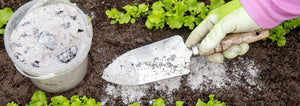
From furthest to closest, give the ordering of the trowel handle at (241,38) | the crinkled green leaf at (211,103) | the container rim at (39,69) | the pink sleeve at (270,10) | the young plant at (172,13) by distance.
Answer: the young plant at (172,13)
the crinkled green leaf at (211,103)
the trowel handle at (241,38)
the pink sleeve at (270,10)
the container rim at (39,69)

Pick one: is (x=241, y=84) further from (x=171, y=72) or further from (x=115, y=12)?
(x=115, y=12)

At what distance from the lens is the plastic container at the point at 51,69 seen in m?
1.81

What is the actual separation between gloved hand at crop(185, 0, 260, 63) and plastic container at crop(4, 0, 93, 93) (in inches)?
31.6

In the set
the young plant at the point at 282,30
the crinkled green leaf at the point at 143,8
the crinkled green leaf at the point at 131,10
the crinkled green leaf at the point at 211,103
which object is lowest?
the crinkled green leaf at the point at 211,103

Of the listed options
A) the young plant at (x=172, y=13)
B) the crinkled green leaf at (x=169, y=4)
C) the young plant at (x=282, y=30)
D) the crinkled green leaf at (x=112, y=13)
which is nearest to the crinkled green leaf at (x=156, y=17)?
A: the young plant at (x=172, y=13)

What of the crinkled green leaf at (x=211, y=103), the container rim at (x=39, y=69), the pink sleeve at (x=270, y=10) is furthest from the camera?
the crinkled green leaf at (x=211, y=103)

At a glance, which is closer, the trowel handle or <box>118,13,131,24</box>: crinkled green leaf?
the trowel handle

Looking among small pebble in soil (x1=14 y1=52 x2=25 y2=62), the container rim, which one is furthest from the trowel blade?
small pebble in soil (x1=14 y1=52 x2=25 y2=62)

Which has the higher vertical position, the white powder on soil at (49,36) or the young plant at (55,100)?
the white powder on soil at (49,36)

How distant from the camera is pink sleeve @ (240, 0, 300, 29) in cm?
189

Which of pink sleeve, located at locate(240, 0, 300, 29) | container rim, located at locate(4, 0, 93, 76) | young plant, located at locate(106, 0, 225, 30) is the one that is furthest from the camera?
young plant, located at locate(106, 0, 225, 30)

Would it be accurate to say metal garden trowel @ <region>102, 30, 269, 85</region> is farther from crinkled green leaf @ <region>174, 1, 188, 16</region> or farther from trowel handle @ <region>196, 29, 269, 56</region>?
crinkled green leaf @ <region>174, 1, 188, 16</region>

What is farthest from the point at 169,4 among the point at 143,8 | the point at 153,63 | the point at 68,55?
the point at 68,55

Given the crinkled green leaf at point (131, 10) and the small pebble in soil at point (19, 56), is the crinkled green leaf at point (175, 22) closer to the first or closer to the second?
the crinkled green leaf at point (131, 10)
